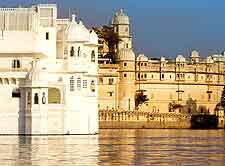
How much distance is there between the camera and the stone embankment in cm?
11525

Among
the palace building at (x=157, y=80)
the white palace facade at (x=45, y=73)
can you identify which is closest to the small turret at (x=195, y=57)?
the palace building at (x=157, y=80)

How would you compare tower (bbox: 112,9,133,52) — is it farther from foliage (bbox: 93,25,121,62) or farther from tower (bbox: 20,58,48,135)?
tower (bbox: 20,58,48,135)

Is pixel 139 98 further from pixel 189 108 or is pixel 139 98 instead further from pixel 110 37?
pixel 110 37

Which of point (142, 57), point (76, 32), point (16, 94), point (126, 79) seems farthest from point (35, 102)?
point (142, 57)

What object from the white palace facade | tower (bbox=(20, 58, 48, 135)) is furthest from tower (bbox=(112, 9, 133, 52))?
tower (bbox=(20, 58, 48, 135))

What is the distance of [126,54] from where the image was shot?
127125 mm

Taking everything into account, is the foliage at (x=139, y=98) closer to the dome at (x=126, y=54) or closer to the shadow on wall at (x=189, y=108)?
the shadow on wall at (x=189, y=108)

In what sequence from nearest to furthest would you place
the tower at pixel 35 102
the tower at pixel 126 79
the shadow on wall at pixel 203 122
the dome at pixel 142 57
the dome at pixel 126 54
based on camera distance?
the tower at pixel 35 102
the shadow on wall at pixel 203 122
the tower at pixel 126 79
the dome at pixel 126 54
the dome at pixel 142 57


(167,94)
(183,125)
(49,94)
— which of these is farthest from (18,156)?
(167,94)

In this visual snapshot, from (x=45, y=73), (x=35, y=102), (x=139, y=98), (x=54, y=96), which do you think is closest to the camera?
(x=35, y=102)

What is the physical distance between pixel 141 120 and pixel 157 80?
12996 millimetres

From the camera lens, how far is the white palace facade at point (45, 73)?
64.9 m

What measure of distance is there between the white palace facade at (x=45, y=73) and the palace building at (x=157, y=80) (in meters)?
51.4

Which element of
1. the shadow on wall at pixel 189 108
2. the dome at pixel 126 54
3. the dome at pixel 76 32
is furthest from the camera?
the shadow on wall at pixel 189 108
